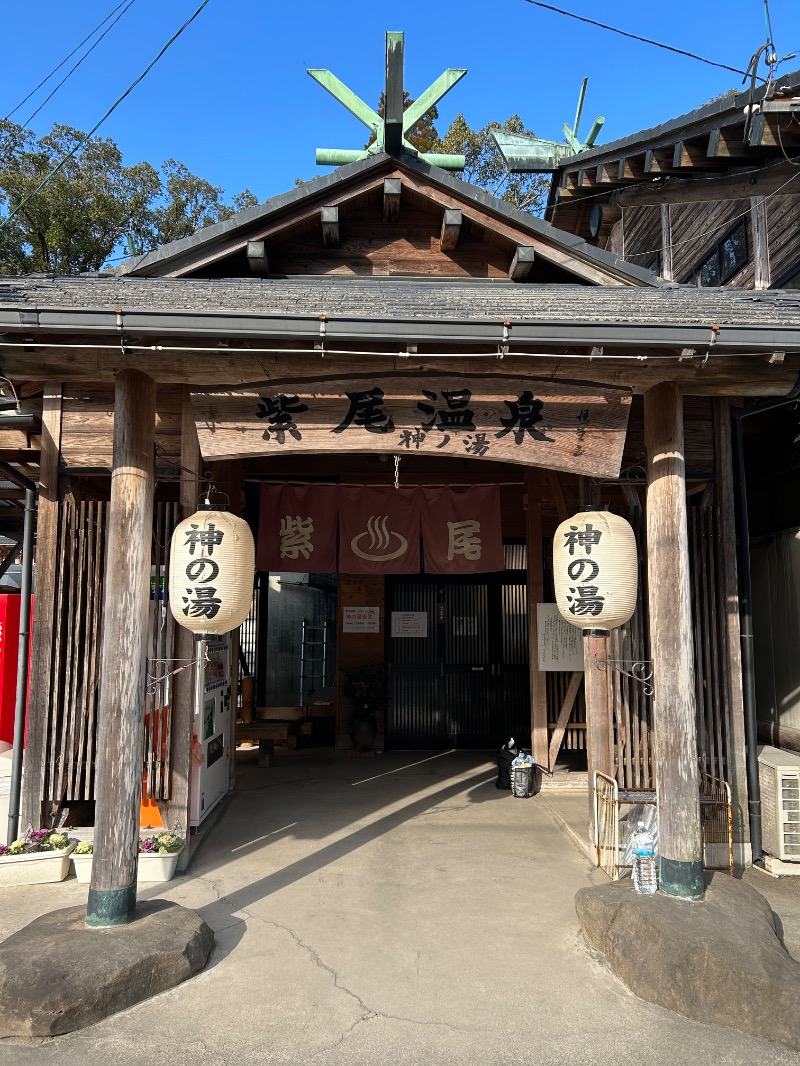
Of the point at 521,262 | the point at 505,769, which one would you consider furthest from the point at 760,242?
the point at 505,769

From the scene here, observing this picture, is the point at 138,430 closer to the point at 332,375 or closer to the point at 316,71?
the point at 332,375

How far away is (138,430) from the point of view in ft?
17.4

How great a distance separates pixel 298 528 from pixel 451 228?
4.11m

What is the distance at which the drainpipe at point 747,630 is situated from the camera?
6.78 metres

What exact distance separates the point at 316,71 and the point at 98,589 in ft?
19.6

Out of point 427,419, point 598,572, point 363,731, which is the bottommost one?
point 363,731

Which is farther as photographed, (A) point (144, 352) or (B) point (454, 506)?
(B) point (454, 506)

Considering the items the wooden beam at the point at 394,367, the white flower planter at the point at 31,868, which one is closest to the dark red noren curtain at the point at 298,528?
the wooden beam at the point at 394,367

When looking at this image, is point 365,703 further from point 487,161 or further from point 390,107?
point 487,161

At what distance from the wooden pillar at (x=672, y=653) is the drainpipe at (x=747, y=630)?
5.66ft

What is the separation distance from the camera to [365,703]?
11070 mm

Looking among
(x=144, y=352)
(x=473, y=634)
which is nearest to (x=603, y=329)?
(x=144, y=352)

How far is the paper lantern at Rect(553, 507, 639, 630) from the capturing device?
526 cm

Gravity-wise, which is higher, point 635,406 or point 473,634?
point 635,406
